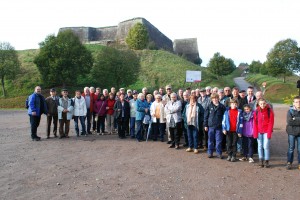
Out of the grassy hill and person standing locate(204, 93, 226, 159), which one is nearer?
person standing locate(204, 93, 226, 159)

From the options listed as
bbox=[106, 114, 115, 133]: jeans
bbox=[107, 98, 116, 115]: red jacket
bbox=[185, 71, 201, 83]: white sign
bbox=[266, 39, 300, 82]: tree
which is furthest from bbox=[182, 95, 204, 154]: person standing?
bbox=[266, 39, 300, 82]: tree

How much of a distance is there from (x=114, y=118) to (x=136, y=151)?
10.3 feet

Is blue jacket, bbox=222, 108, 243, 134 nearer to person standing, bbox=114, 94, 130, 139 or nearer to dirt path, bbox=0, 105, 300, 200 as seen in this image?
dirt path, bbox=0, 105, 300, 200

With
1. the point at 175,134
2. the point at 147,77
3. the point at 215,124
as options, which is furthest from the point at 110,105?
the point at 147,77

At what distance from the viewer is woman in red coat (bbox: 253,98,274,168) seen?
7.12 metres

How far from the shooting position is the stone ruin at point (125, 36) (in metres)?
56.9

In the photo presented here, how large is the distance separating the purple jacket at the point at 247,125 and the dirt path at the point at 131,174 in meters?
0.91

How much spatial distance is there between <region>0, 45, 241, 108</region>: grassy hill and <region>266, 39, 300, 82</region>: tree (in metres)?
7.89

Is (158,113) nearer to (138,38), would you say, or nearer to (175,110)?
(175,110)

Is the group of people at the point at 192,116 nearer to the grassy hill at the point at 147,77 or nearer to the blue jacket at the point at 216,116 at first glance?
the blue jacket at the point at 216,116

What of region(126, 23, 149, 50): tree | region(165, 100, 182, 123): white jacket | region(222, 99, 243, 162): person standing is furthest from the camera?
region(126, 23, 149, 50): tree

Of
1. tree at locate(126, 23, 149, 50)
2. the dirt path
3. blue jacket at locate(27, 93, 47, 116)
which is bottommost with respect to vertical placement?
the dirt path

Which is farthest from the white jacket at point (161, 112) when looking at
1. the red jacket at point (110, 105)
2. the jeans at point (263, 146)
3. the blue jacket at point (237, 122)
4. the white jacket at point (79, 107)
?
the jeans at point (263, 146)

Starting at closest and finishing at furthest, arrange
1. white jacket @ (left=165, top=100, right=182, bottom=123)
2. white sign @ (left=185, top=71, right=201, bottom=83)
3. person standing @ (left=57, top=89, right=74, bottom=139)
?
white jacket @ (left=165, top=100, right=182, bottom=123) → person standing @ (left=57, top=89, right=74, bottom=139) → white sign @ (left=185, top=71, right=201, bottom=83)
